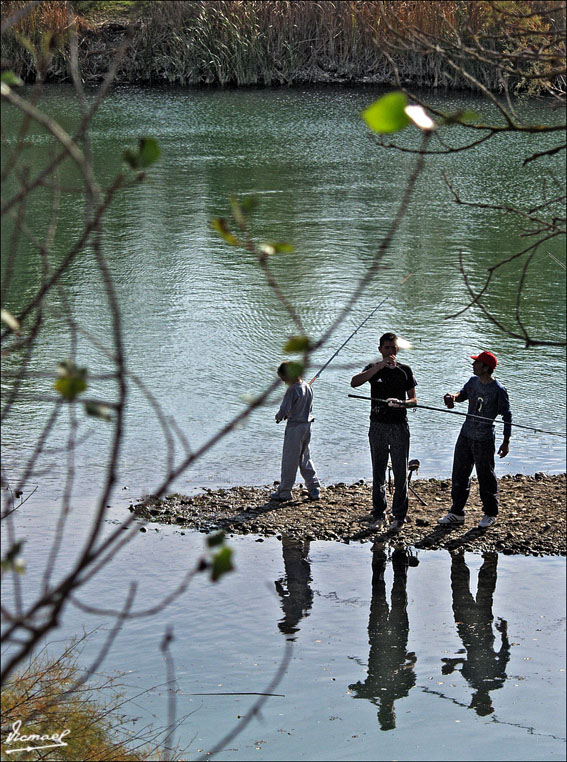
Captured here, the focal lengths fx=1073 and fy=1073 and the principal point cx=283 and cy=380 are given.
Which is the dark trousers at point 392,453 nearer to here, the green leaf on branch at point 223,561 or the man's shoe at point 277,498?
the man's shoe at point 277,498

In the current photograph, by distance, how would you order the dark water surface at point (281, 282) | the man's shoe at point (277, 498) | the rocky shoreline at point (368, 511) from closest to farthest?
the rocky shoreline at point (368, 511), the man's shoe at point (277, 498), the dark water surface at point (281, 282)

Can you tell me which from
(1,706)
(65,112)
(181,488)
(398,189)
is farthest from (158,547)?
(65,112)

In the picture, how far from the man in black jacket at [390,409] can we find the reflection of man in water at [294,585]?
746 millimetres

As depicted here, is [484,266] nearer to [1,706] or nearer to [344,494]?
[344,494]

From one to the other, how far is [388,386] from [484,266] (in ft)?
24.7

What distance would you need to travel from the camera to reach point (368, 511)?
Answer: 312 inches

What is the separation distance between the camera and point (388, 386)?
7.25m

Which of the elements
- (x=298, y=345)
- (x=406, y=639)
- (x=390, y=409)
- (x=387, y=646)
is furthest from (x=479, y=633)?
(x=298, y=345)

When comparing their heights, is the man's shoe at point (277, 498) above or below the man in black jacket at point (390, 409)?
below

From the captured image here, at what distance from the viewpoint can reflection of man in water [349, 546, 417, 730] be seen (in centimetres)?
578

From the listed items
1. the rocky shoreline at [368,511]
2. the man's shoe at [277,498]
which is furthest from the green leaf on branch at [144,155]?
the man's shoe at [277,498]

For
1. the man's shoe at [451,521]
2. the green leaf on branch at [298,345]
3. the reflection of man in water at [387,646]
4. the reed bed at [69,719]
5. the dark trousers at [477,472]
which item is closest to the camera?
the green leaf on branch at [298,345]

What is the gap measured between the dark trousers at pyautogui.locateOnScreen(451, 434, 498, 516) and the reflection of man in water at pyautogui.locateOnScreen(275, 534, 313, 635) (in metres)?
1.13

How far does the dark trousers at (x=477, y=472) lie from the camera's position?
7277mm
